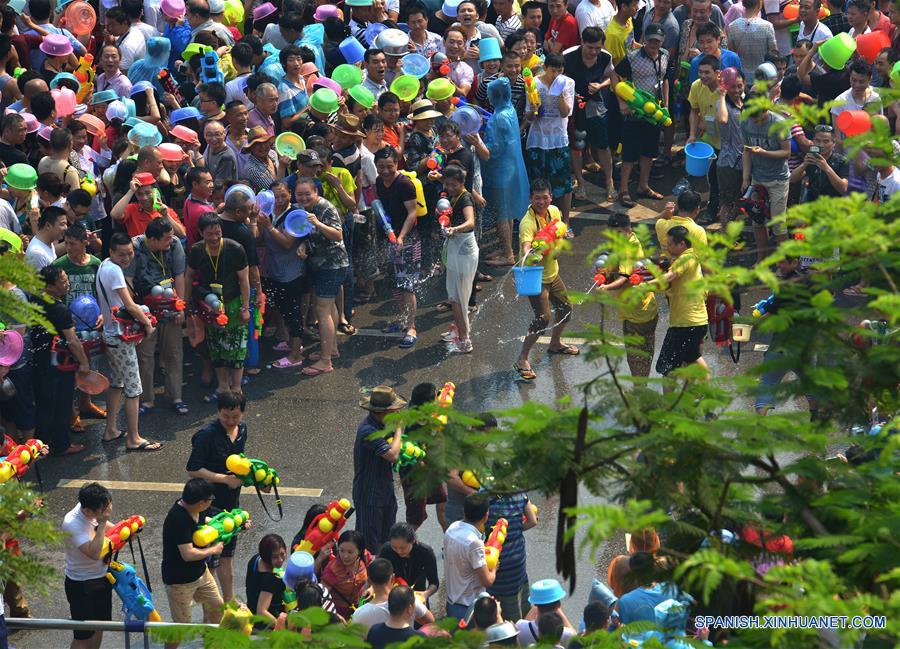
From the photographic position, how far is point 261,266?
12.8m

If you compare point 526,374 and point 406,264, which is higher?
point 406,264

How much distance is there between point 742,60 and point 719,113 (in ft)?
5.37

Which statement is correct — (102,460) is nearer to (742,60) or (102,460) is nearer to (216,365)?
(216,365)

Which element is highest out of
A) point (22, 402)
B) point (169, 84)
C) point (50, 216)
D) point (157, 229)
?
point (169, 84)

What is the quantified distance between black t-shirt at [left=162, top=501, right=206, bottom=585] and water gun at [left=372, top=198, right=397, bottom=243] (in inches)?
184

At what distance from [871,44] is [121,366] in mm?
8672

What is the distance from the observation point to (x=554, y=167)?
575 inches

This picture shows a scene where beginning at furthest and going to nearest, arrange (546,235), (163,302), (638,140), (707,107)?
(638,140) < (707,107) < (546,235) < (163,302)

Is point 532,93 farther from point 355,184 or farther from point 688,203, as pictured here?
point 688,203

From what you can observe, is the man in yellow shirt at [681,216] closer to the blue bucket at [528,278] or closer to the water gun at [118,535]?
the blue bucket at [528,278]

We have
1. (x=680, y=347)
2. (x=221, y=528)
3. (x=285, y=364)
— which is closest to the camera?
(x=221, y=528)

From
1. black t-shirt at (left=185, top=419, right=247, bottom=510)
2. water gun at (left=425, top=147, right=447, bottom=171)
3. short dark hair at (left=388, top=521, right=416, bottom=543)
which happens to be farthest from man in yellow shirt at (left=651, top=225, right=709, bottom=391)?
black t-shirt at (left=185, top=419, right=247, bottom=510)

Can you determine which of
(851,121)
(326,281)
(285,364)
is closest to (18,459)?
(285,364)

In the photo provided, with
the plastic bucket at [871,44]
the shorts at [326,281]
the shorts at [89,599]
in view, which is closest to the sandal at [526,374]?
the shorts at [326,281]
